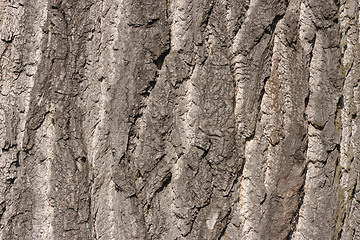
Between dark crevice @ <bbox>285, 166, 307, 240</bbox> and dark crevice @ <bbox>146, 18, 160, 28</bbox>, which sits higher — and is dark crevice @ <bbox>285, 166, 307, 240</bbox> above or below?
below

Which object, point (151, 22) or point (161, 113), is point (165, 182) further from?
point (151, 22)

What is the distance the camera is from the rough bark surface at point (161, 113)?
105cm

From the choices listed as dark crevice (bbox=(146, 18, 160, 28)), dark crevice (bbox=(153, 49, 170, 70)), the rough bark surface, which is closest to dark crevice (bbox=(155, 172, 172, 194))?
the rough bark surface

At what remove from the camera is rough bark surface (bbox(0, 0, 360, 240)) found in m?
1.05

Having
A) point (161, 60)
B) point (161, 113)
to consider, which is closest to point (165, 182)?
point (161, 113)

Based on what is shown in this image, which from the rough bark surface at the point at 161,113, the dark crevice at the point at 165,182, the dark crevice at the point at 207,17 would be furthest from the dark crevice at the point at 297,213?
the dark crevice at the point at 207,17

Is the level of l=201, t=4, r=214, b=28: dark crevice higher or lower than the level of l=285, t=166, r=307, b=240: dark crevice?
higher

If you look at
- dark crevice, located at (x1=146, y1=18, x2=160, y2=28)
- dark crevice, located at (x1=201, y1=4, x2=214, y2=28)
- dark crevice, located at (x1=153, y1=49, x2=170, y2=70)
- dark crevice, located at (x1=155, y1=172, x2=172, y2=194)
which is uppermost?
dark crevice, located at (x1=201, y1=4, x2=214, y2=28)

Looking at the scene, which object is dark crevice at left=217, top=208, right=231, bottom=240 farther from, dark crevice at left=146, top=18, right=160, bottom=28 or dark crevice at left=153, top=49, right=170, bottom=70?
dark crevice at left=146, top=18, right=160, bottom=28

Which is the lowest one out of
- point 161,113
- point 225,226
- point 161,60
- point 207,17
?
point 225,226

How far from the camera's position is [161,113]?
1062 millimetres

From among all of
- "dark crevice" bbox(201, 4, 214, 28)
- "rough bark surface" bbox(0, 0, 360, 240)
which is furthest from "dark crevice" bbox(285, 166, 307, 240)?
"dark crevice" bbox(201, 4, 214, 28)

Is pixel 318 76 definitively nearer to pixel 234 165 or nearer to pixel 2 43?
pixel 234 165

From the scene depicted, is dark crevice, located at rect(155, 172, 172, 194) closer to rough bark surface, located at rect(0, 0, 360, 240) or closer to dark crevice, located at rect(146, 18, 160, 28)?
rough bark surface, located at rect(0, 0, 360, 240)
